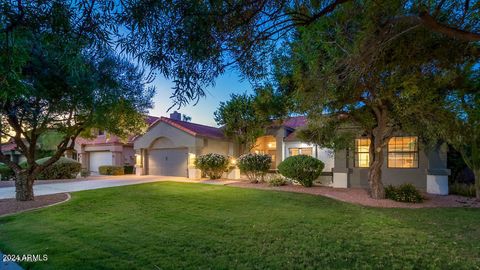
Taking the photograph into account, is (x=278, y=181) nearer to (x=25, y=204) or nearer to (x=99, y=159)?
(x=25, y=204)

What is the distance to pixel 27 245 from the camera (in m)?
5.02

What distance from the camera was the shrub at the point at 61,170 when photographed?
716 inches

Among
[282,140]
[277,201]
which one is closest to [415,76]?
[277,201]

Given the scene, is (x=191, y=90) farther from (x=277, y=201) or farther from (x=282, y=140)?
(x=282, y=140)

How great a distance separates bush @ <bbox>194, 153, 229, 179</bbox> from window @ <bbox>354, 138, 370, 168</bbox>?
8.41m

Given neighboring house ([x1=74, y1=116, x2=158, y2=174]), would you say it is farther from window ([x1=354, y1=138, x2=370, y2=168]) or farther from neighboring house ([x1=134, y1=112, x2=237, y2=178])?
window ([x1=354, y1=138, x2=370, y2=168])

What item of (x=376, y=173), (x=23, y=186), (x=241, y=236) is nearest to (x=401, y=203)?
(x=376, y=173)

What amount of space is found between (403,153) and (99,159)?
2524cm

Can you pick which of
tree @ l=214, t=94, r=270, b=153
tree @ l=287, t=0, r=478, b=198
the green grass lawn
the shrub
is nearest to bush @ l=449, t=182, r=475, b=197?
the green grass lawn

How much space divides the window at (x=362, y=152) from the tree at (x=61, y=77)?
1145 centimetres

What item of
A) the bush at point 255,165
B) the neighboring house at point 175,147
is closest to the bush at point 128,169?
the neighboring house at point 175,147

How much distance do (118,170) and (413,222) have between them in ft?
73.6

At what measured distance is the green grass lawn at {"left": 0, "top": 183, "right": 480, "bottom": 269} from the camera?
437 cm

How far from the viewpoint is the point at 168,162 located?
20.9 metres
